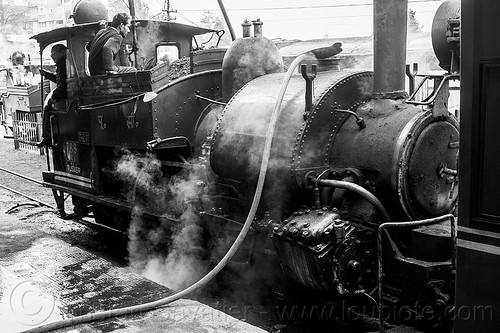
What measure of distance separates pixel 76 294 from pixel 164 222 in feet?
6.31

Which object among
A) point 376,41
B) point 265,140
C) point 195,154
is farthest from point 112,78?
point 376,41

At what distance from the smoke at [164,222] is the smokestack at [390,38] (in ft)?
7.42

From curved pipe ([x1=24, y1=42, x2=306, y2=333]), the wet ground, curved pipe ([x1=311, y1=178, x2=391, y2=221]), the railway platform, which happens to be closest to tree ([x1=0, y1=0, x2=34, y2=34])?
the wet ground

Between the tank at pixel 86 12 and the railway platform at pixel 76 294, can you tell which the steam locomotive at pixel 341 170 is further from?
the tank at pixel 86 12

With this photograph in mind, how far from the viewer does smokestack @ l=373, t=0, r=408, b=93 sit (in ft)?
14.1

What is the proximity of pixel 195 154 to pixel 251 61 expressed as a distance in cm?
144

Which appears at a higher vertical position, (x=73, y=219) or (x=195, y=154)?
(x=195, y=154)

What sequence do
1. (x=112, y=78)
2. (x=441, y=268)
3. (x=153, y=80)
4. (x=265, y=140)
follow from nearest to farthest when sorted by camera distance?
(x=441, y=268) → (x=265, y=140) → (x=153, y=80) → (x=112, y=78)

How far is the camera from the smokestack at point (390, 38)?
429cm

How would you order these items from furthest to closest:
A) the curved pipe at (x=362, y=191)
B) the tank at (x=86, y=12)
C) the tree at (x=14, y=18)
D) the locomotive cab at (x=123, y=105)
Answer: the tree at (x=14, y=18) < the tank at (x=86, y=12) < the locomotive cab at (x=123, y=105) < the curved pipe at (x=362, y=191)

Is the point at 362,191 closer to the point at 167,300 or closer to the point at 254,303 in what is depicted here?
the point at 167,300

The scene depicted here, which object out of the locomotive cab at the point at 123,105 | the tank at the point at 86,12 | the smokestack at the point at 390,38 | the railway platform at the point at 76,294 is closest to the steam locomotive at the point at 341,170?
the smokestack at the point at 390,38

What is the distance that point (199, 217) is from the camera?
5734 mm

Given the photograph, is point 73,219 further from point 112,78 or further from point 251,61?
point 251,61
